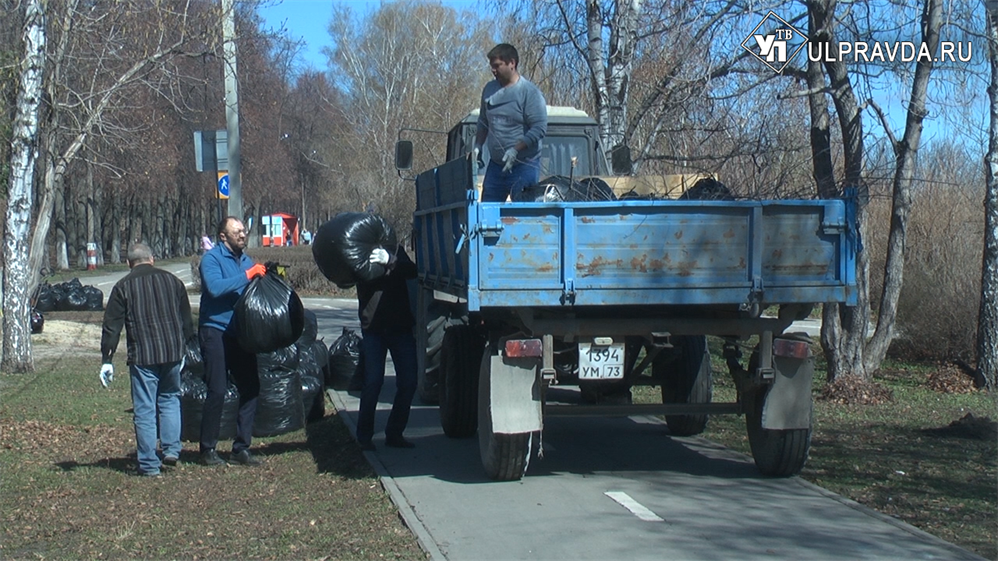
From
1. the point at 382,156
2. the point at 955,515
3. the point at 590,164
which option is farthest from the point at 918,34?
the point at 382,156

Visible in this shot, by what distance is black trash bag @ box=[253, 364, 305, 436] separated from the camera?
9.30 metres

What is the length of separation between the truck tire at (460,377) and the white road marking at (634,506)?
2.14m

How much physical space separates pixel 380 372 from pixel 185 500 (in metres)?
1.93

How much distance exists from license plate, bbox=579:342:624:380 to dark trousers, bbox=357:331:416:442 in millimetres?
2047

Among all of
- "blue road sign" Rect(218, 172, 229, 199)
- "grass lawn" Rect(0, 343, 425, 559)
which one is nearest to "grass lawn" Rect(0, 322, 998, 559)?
"grass lawn" Rect(0, 343, 425, 559)

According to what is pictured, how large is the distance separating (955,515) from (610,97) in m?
8.79

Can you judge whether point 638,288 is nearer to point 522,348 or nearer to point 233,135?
point 522,348

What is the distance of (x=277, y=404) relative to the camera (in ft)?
30.6

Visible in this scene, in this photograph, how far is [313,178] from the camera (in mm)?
71312

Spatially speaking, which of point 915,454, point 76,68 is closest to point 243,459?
point 915,454

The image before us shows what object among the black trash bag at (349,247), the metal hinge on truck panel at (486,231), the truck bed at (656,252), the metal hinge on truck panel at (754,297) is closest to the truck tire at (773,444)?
the metal hinge on truck panel at (754,297)

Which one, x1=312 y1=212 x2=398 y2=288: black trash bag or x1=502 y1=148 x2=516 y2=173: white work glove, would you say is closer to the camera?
x1=502 y1=148 x2=516 y2=173: white work glove

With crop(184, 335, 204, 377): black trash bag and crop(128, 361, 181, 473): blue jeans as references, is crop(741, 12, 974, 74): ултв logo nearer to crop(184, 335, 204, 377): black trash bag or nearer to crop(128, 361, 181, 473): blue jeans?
crop(184, 335, 204, 377): black trash bag

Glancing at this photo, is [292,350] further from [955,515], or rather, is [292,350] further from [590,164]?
[955,515]
